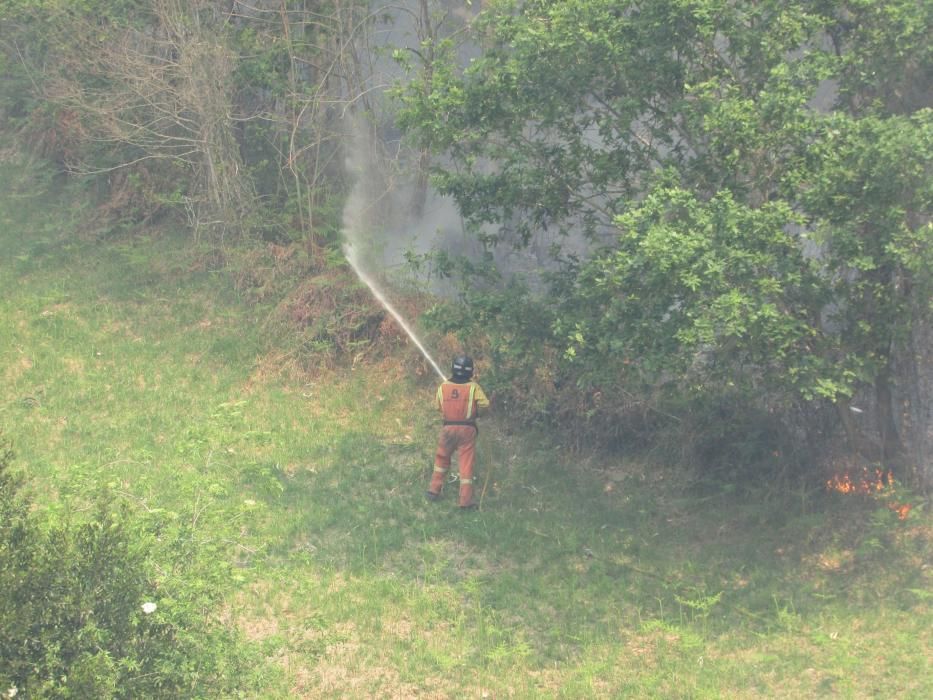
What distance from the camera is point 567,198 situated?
12.9 m

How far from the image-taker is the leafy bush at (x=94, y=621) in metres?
6.78

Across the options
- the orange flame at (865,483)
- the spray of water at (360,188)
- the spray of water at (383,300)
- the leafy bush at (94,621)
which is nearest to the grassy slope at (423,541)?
the orange flame at (865,483)

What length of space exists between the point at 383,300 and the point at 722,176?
699 centimetres

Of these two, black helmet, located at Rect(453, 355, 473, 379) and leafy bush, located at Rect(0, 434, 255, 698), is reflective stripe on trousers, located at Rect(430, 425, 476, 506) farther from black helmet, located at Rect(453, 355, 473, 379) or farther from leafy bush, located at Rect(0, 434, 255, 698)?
leafy bush, located at Rect(0, 434, 255, 698)

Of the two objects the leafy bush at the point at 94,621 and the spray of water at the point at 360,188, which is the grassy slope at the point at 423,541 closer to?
the leafy bush at the point at 94,621

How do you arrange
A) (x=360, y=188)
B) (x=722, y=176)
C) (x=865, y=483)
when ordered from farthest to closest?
(x=360, y=188), (x=865, y=483), (x=722, y=176)

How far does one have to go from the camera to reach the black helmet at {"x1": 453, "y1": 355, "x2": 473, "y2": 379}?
42.7 feet

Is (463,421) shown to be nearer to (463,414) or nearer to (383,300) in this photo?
(463,414)

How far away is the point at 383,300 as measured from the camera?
17203 mm

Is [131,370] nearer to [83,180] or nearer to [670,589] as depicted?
[83,180]

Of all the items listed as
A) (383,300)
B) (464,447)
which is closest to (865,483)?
(464,447)

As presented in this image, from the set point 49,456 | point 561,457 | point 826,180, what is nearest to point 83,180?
point 49,456

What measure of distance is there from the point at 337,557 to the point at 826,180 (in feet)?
20.5

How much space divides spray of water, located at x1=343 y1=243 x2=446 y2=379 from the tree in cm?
362
